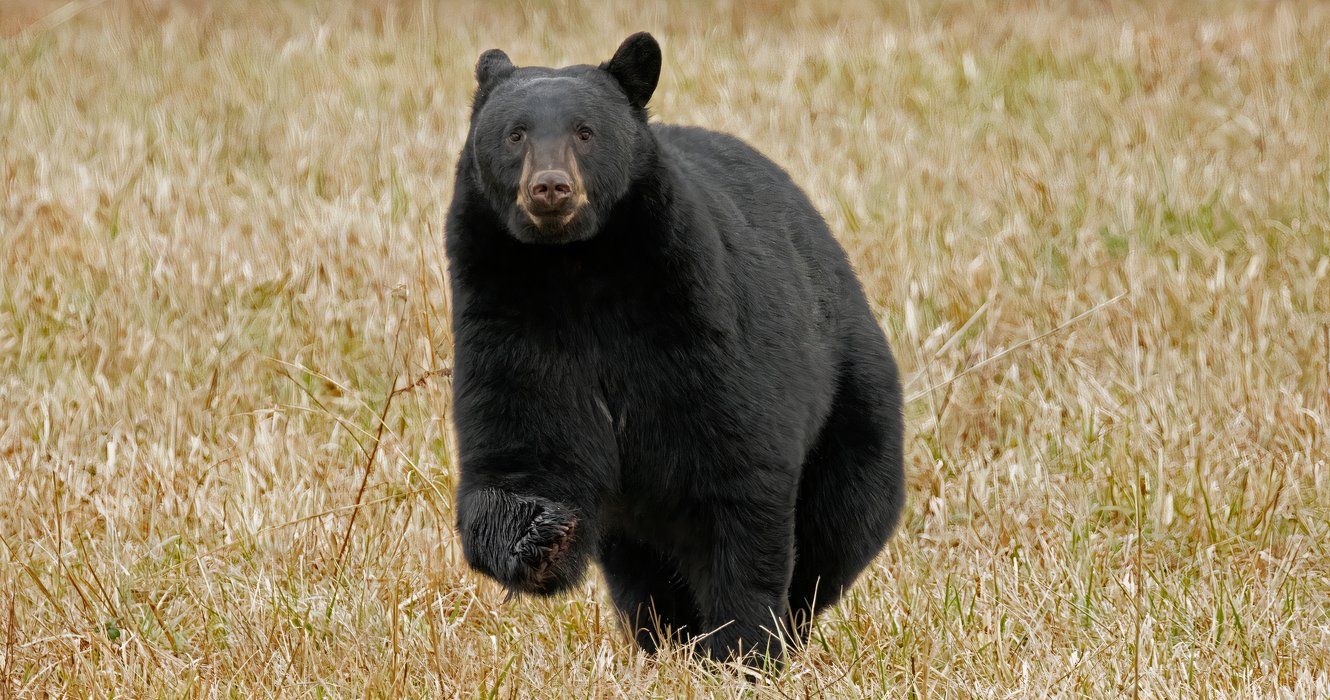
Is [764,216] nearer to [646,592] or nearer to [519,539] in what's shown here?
[646,592]

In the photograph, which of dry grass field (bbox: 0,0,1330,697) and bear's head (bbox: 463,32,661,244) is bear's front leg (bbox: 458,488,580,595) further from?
bear's head (bbox: 463,32,661,244)

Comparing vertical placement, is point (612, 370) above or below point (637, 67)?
below

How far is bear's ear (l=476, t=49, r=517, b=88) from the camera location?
150 inches

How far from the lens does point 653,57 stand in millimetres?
3773

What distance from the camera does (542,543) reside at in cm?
332

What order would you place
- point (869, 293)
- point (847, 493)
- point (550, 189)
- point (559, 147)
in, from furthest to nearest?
point (869, 293) → point (847, 493) → point (559, 147) → point (550, 189)

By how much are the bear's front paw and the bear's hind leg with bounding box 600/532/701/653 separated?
2.12 feet

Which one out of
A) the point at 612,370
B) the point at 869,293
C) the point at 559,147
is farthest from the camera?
the point at 869,293

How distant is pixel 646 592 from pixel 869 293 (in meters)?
2.90

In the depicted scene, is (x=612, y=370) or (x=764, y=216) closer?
(x=612, y=370)

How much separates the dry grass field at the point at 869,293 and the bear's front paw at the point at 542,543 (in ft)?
0.80

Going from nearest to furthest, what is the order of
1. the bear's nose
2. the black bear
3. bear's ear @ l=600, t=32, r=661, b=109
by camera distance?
the bear's nose
the black bear
bear's ear @ l=600, t=32, r=661, b=109

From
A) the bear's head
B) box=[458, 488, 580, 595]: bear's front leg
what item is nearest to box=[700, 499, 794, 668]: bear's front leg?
box=[458, 488, 580, 595]: bear's front leg

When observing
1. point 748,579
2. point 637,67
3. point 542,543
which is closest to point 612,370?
point 542,543
